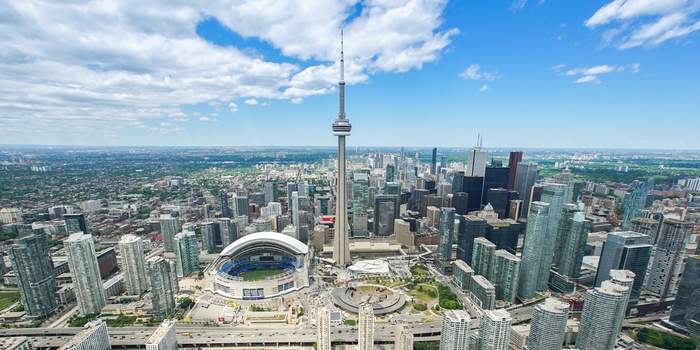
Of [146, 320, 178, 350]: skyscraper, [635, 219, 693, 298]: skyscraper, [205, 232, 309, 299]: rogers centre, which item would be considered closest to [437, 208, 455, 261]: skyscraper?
[205, 232, 309, 299]: rogers centre

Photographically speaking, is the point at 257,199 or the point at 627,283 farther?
the point at 257,199

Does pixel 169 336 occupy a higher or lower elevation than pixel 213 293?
higher

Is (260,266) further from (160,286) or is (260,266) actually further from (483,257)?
(483,257)

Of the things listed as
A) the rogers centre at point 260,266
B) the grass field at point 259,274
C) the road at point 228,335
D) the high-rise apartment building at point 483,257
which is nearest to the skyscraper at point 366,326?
the road at point 228,335

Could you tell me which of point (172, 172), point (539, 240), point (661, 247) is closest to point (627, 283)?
point (539, 240)

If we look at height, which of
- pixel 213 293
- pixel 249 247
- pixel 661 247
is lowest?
pixel 213 293

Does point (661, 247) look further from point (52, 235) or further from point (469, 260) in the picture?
point (52, 235)

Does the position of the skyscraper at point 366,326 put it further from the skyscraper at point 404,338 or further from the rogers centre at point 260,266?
the rogers centre at point 260,266

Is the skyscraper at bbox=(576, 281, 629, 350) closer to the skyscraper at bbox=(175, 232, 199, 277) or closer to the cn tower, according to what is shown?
the cn tower
